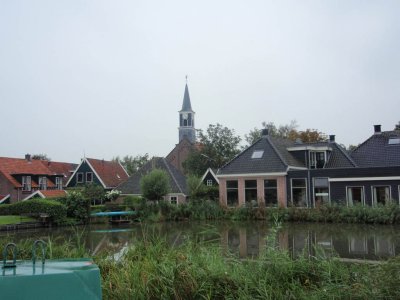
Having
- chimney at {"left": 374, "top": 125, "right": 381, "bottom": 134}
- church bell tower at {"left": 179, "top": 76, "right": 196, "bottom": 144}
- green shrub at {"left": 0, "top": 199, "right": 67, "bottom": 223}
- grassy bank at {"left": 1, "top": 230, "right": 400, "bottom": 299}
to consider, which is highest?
church bell tower at {"left": 179, "top": 76, "right": 196, "bottom": 144}

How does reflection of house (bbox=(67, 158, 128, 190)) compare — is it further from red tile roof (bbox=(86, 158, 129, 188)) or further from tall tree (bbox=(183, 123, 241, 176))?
tall tree (bbox=(183, 123, 241, 176))

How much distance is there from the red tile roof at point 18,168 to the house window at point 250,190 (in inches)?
874

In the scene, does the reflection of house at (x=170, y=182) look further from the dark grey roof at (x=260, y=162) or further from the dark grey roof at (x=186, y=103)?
the dark grey roof at (x=186, y=103)

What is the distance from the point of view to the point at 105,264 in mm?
7363

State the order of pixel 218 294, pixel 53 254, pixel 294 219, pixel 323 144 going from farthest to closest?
pixel 323 144 < pixel 294 219 < pixel 53 254 < pixel 218 294

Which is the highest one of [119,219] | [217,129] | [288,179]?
[217,129]

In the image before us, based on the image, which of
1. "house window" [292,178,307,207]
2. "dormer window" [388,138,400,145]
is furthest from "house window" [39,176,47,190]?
"dormer window" [388,138,400,145]

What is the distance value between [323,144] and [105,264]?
29381 mm

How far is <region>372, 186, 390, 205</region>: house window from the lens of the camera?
89.9ft

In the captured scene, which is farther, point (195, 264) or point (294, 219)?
point (294, 219)

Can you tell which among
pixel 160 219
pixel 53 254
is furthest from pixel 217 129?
pixel 53 254

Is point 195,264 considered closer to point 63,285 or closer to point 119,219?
point 63,285

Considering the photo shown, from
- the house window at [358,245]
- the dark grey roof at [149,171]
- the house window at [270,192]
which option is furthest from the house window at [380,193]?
the dark grey roof at [149,171]

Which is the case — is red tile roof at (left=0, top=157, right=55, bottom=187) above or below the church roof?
below
